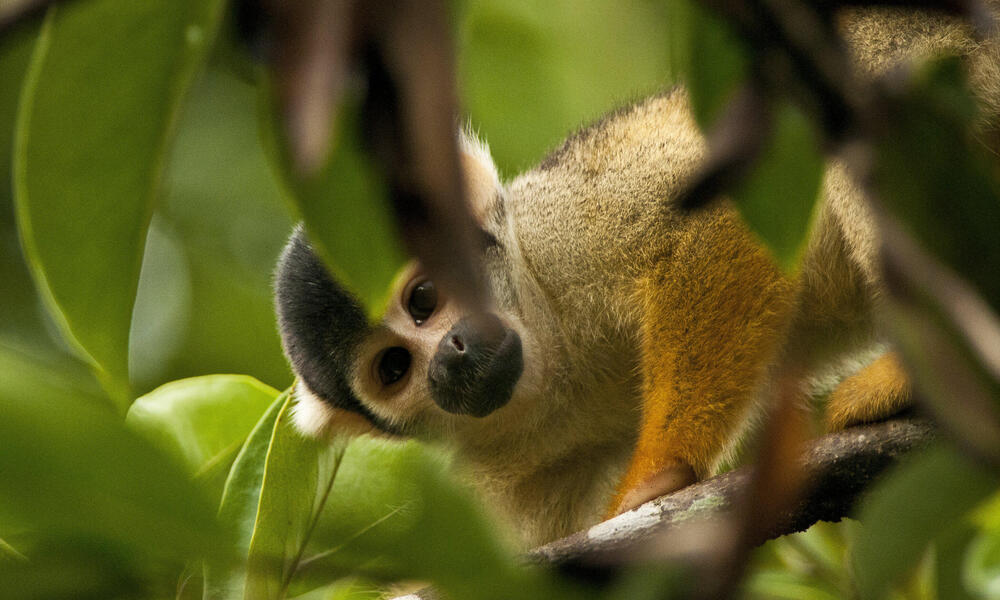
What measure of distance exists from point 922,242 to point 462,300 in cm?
31

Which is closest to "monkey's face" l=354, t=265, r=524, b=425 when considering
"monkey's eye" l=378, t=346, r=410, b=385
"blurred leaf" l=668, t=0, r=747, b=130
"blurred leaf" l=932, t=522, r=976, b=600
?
"monkey's eye" l=378, t=346, r=410, b=385

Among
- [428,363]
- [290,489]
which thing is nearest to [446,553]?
[290,489]

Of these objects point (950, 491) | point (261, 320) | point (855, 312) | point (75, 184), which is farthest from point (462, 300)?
point (261, 320)

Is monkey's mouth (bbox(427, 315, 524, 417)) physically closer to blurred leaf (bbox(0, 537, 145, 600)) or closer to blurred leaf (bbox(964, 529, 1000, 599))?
blurred leaf (bbox(964, 529, 1000, 599))

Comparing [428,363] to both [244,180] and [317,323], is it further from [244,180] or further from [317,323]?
[244,180]

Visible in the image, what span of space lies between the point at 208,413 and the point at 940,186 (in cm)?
175

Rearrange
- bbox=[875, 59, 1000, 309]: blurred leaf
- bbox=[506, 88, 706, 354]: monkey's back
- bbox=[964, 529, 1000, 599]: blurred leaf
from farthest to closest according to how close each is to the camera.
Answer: bbox=[506, 88, 706, 354]: monkey's back → bbox=[964, 529, 1000, 599]: blurred leaf → bbox=[875, 59, 1000, 309]: blurred leaf

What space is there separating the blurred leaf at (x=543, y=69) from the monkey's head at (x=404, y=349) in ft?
2.31

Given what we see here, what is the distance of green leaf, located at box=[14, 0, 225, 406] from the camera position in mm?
863

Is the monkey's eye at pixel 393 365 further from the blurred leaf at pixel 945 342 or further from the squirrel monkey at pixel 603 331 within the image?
the blurred leaf at pixel 945 342

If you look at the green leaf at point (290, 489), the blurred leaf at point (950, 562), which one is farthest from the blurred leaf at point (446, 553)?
the blurred leaf at point (950, 562)

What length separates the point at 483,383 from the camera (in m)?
2.65

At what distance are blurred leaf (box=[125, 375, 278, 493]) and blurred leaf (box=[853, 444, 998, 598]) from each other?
4.77 ft

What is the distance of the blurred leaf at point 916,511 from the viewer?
27.9 inches
